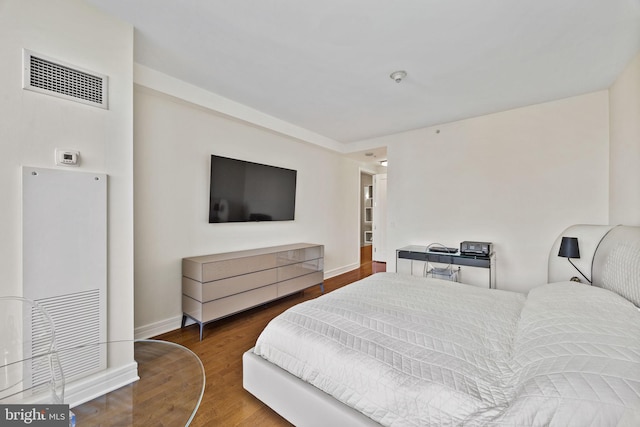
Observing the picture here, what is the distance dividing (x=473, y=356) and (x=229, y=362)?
6.10 feet

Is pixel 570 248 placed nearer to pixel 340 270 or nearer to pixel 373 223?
pixel 340 270

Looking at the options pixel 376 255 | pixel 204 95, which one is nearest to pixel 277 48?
pixel 204 95

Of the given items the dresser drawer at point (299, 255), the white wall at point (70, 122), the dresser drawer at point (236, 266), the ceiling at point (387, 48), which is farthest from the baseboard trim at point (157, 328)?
the ceiling at point (387, 48)

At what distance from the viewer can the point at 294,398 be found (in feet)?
4.58

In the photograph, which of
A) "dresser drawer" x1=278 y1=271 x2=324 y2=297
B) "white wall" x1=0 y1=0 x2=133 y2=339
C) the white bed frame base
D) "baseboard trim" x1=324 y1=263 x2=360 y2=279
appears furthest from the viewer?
"baseboard trim" x1=324 y1=263 x2=360 y2=279

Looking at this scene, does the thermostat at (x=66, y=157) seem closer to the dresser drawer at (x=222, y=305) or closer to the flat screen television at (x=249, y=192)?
the flat screen television at (x=249, y=192)

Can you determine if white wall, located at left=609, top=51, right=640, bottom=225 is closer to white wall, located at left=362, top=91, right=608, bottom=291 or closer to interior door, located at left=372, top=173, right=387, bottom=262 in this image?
white wall, located at left=362, top=91, right=608, bottom=291

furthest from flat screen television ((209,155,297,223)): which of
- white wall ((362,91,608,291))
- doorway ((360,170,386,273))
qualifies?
doorway ((360,170,386,273))

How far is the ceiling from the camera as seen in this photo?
1.68m

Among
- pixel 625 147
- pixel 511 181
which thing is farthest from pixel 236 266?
pixel 625 147

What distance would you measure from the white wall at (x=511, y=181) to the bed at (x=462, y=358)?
110 centimetres

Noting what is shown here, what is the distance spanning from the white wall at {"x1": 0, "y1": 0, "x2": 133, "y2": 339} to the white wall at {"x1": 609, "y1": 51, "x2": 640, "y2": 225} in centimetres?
403

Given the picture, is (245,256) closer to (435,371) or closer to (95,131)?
(95,131)

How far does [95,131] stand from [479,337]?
2.70m
